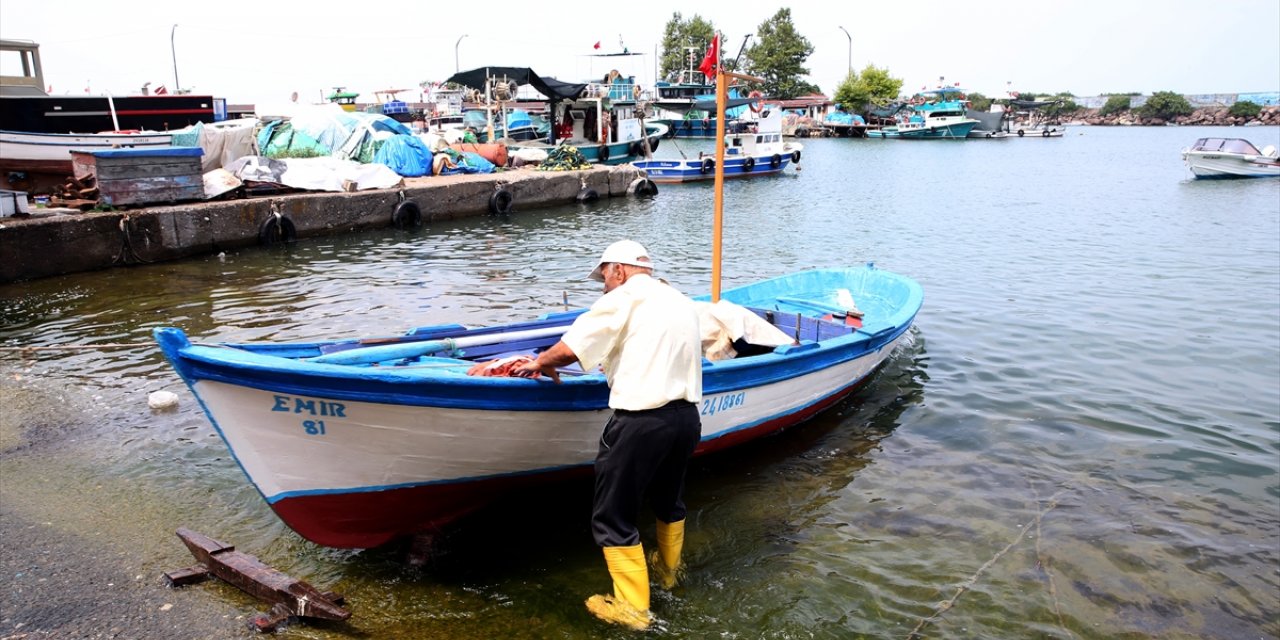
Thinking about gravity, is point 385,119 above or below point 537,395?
above

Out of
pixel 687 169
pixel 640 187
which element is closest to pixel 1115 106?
pixel 687 169

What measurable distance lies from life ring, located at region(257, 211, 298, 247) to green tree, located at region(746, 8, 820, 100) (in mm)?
94940

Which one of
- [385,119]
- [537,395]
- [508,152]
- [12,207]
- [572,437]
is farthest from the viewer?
[508,152]

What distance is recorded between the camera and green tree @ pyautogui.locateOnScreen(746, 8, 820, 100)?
347 ft

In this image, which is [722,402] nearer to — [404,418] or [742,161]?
[404,418]

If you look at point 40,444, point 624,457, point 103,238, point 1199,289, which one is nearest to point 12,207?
point 103,238

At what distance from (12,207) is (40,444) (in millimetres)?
9017

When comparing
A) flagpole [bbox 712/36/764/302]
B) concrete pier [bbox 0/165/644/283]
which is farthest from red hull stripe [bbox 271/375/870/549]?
concrete pier [bbox 0/165/644/283]

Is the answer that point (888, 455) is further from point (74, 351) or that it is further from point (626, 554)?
point (74, 351)

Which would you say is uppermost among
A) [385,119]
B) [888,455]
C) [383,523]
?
[385,119]

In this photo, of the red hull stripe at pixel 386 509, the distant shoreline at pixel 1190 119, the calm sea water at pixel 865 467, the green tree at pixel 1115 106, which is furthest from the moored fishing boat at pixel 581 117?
the green tree at pixel 1115 106

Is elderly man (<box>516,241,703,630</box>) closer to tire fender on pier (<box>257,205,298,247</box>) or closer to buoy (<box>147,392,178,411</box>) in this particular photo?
buoy (<box>147,392,178,411</box>)

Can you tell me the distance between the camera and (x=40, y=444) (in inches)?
264

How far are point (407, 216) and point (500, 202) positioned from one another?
10.9 feet
